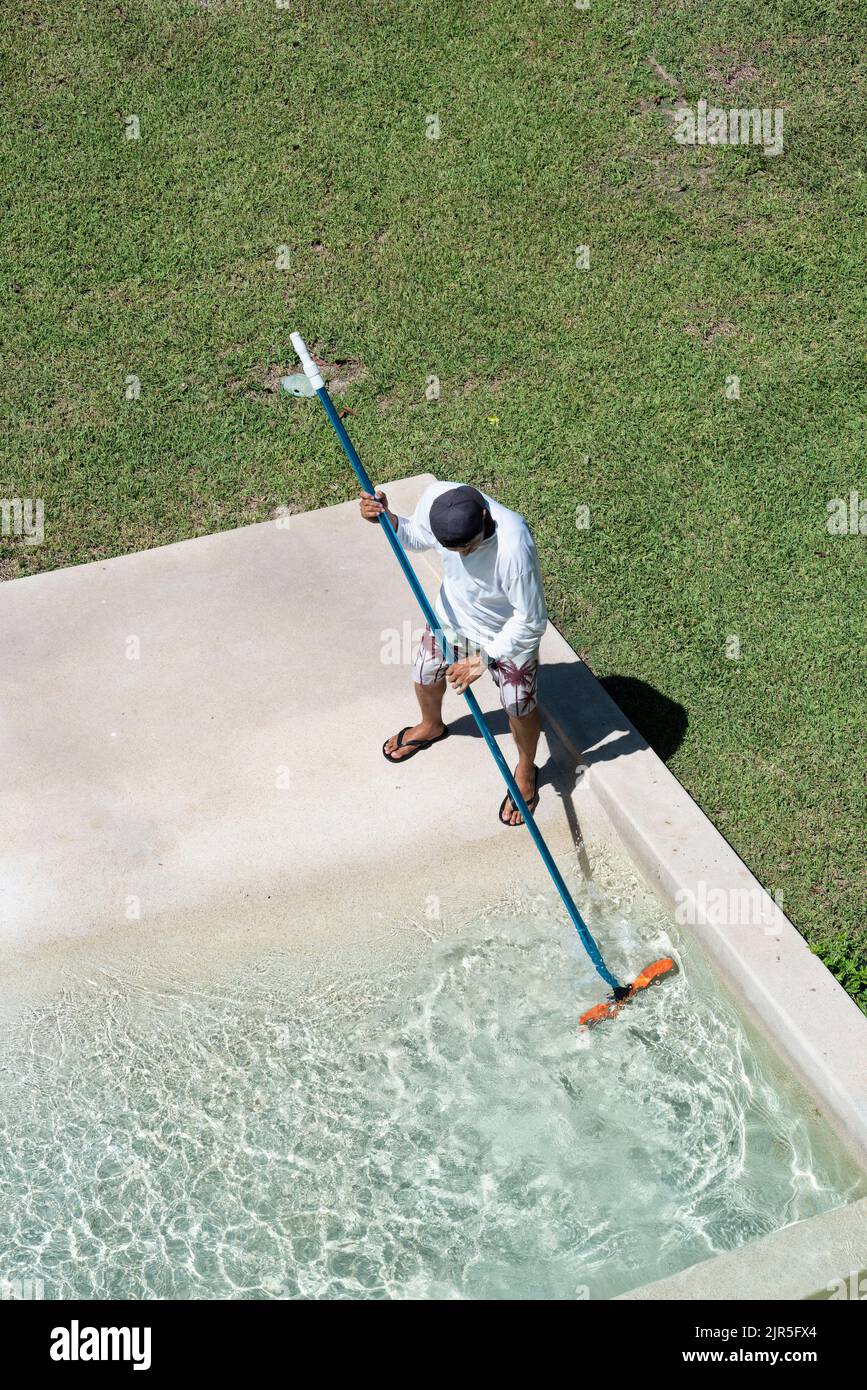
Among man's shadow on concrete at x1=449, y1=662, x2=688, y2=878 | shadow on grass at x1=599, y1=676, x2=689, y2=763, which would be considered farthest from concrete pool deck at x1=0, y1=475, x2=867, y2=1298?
shadow on grass at x1=599, y1=676, x2=689, y2=763

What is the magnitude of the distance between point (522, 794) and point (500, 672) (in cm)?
83

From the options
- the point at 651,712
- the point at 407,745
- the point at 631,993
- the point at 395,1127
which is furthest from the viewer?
the point at 651,712

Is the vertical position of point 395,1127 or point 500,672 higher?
point 500,672

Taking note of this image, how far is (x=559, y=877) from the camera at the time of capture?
230 inches

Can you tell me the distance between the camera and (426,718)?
21.5ft

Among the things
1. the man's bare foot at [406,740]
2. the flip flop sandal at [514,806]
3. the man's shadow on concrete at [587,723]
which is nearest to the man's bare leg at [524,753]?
the flip flop sandal at [514,806]

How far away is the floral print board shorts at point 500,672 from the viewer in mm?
5828

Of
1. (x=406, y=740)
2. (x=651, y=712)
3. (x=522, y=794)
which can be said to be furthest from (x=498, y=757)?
(x=651, y=712)

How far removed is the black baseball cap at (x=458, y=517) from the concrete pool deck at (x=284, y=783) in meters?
1.75

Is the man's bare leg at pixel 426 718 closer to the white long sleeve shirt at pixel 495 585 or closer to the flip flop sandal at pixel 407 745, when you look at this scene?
the flip flop sandal at pixel 407 745

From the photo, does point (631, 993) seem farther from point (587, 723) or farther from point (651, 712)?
point (651, 712)

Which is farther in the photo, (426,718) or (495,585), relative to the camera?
(426,718)

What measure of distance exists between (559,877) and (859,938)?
4.56ft

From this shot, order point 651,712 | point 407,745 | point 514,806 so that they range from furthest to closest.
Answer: point 651,712, point 407,745, point 514,806
